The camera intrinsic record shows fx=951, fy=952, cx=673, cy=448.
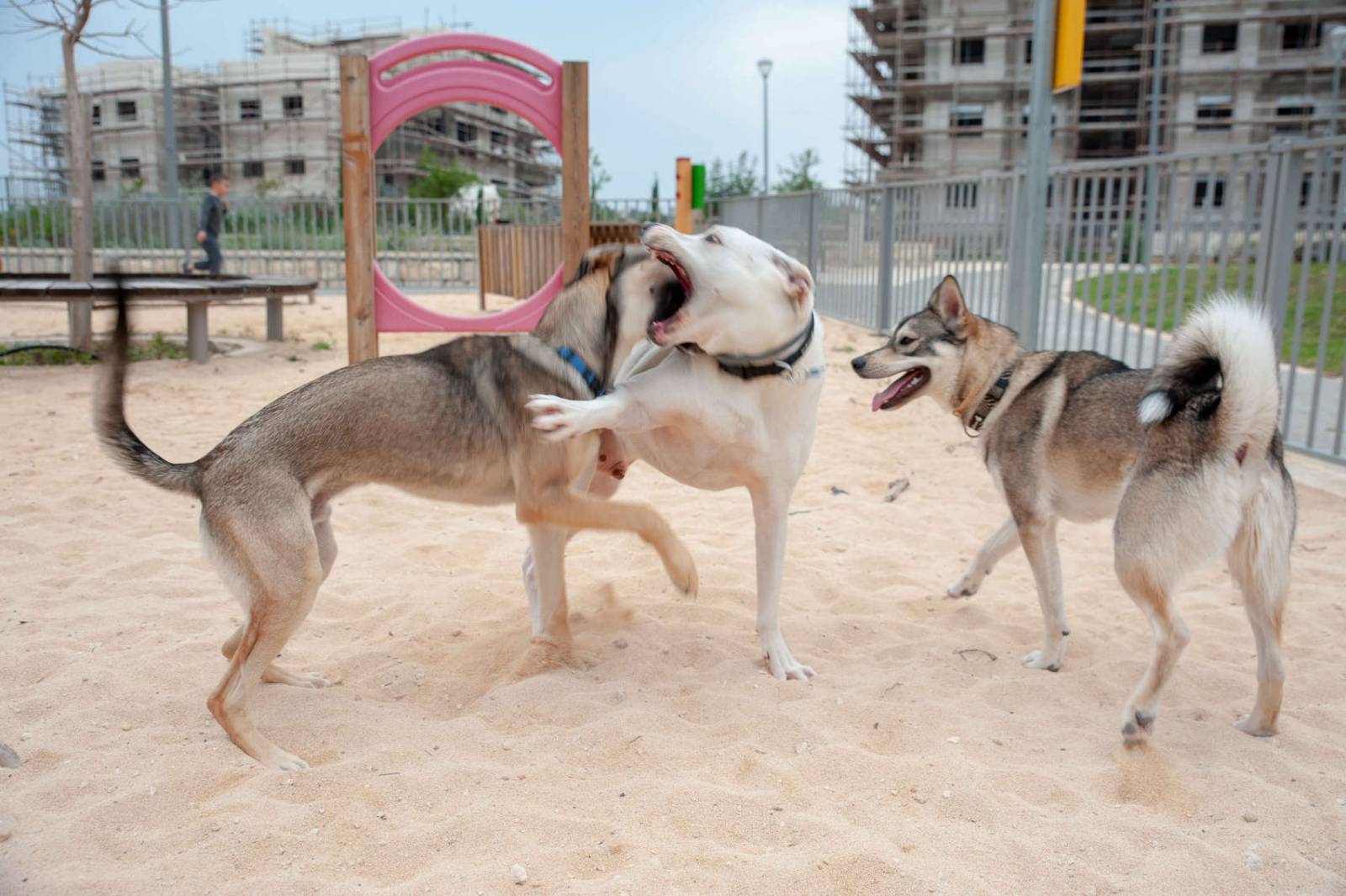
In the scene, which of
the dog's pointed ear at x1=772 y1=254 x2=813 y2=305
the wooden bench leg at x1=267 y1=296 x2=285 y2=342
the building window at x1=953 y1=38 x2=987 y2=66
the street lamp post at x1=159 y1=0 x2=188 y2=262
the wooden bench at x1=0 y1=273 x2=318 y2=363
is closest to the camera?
the dog's pointed ear at x1=772 y1=254 x2=813 y2=305

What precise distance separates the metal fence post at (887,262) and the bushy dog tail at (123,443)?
12066mm

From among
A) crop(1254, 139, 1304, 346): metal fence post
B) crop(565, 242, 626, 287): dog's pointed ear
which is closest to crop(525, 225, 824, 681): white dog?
crop(565, 242, 626, 287): dog's pointed ear

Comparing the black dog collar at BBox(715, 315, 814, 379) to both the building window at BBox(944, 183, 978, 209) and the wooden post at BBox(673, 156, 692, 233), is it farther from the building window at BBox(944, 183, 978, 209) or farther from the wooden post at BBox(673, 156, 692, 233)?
the wooden post at BBox(673, 156, 692, 233)

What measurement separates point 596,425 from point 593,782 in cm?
125

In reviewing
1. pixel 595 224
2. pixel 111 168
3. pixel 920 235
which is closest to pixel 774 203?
pixel 920 235

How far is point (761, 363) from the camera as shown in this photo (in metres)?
3.79

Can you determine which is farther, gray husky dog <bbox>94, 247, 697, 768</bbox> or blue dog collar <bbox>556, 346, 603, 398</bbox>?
blue dog collar <bbox>556, 346, 603, 398</bbox>

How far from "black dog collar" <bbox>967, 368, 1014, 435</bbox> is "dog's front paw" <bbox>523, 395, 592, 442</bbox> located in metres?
2.10

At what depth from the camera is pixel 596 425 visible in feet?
11.6

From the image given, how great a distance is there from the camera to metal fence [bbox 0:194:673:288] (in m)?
22.1

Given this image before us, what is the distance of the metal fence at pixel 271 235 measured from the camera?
22141 millimetres

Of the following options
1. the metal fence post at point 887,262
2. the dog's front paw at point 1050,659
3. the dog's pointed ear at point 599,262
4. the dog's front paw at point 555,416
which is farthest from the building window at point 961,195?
→ the dog's front paw at point 555,416

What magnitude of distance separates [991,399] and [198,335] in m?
10.3

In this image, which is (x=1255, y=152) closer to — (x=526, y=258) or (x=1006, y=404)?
(x=1006, y=404)
